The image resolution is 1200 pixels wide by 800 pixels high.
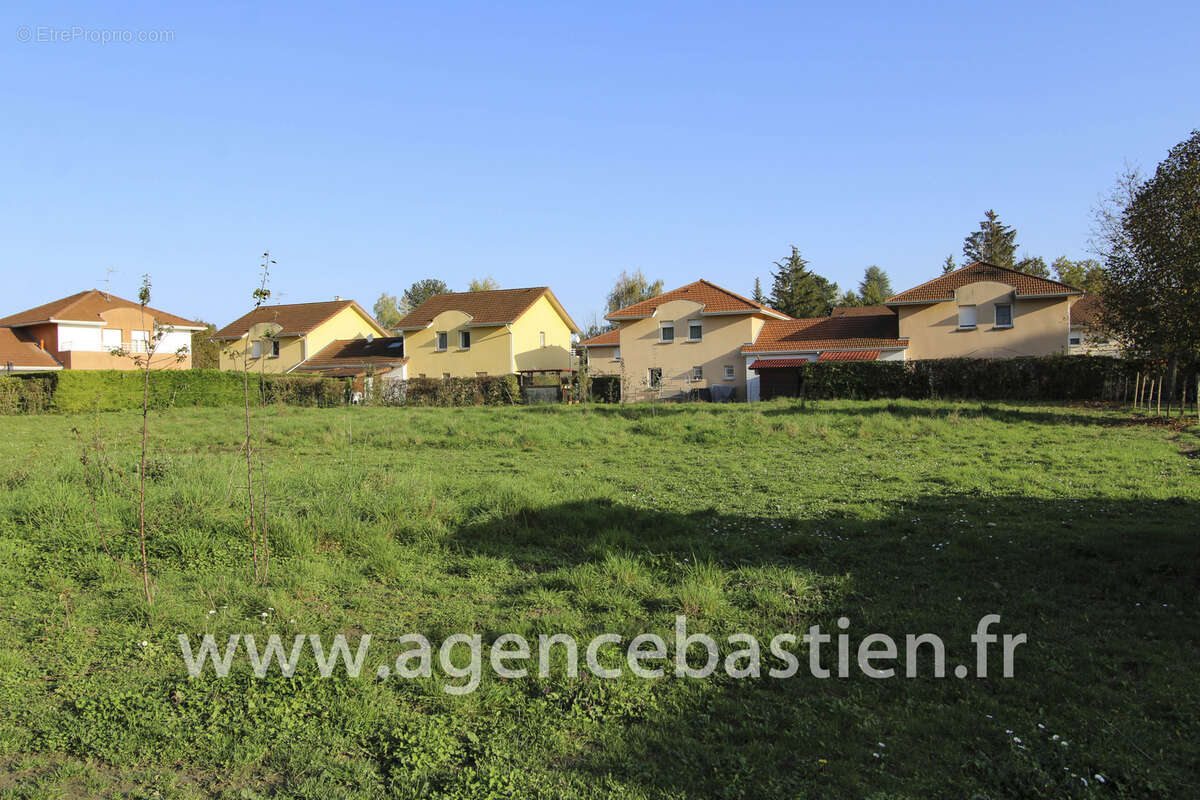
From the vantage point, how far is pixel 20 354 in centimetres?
3947

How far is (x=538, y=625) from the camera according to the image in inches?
196

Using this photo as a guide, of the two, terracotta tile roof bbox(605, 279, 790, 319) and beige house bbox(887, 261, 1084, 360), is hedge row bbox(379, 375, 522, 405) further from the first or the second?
beige house bbox(887, 261, 1084, 360)

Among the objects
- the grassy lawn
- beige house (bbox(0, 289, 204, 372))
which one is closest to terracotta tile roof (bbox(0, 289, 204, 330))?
beige house (bbox(0, 289, 204, 372))

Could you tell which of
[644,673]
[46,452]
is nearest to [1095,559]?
[644,673]

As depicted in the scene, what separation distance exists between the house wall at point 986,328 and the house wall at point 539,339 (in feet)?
72.4

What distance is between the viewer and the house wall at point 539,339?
154ft

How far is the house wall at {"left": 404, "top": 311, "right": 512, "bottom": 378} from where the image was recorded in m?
46.2

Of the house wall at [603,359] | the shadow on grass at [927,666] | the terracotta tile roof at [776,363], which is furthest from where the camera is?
the house wall at [603,359]

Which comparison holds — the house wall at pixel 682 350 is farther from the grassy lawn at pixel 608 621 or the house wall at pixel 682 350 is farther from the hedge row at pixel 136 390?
the grassy lawn at pixel 608 621

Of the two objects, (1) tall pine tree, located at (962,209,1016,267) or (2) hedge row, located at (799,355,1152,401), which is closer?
(2) hedge row, located at (799,355,1152,401)

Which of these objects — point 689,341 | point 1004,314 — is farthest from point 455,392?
point 1004,314

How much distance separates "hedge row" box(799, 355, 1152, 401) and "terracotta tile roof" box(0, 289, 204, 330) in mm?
35135

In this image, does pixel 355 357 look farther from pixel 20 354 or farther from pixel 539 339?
pixel 20 354

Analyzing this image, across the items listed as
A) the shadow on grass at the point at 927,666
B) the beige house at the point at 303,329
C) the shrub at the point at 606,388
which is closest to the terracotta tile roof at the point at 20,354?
the beige house at the point at 303,329
